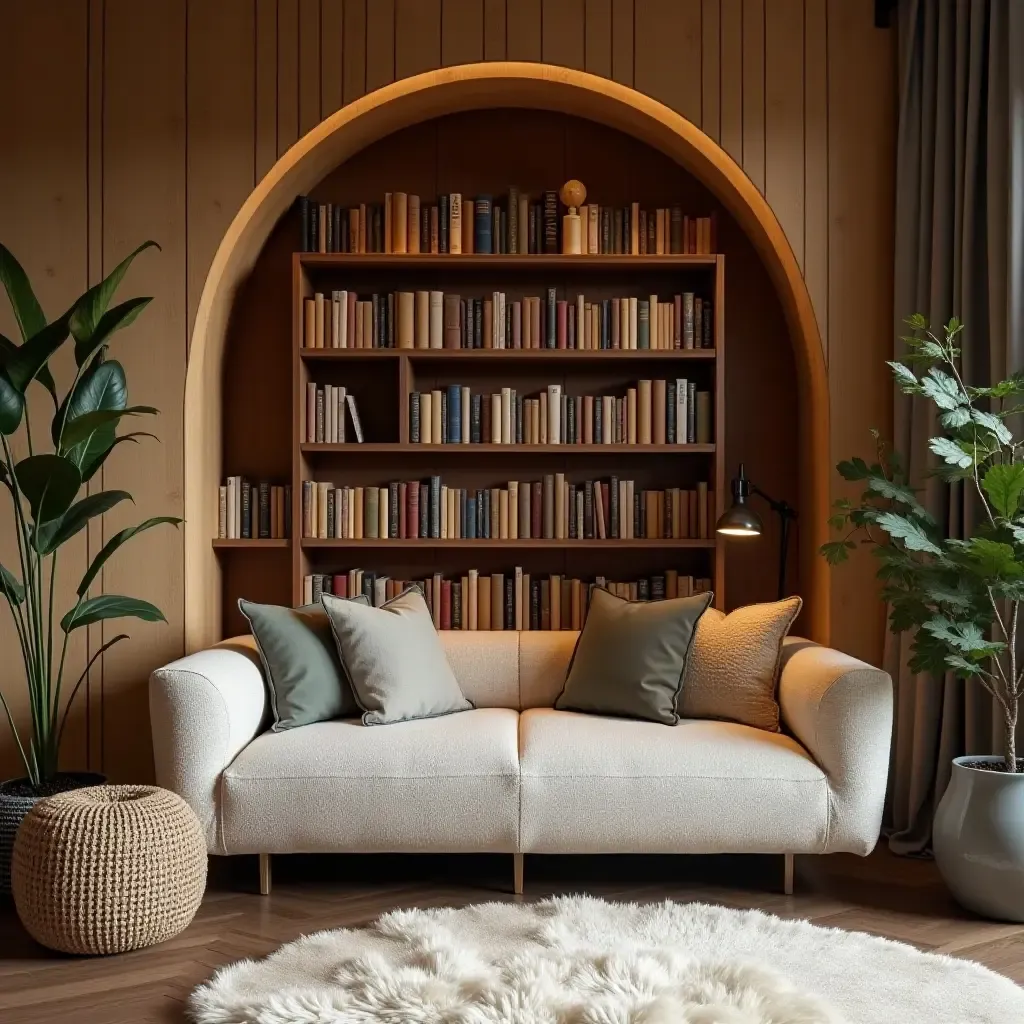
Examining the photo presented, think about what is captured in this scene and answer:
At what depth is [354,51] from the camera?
3.91 m

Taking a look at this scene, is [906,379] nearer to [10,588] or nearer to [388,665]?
[388,665]

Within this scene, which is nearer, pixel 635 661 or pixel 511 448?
pixel 635 661

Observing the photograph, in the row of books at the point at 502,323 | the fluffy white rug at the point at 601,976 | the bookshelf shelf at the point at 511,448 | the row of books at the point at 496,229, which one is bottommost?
the fluffy white rug at the point at 601,976

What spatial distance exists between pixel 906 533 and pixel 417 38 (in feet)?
7.66

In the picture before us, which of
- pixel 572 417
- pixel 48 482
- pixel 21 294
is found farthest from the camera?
pixel 572 417

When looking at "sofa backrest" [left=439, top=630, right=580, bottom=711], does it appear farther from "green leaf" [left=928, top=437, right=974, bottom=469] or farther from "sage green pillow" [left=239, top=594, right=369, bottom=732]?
"green leaf" [left=928, top=437, right=974, bottom=469]

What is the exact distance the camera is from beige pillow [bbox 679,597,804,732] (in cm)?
350

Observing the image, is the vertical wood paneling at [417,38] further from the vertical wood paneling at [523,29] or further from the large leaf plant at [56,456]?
the large leaf plant at [56,456]

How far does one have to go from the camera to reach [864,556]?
3.87m

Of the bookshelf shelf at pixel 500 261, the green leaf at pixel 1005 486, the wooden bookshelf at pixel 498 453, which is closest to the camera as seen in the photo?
the green leaf at pixel 1005 486

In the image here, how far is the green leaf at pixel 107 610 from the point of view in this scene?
3.33 metres

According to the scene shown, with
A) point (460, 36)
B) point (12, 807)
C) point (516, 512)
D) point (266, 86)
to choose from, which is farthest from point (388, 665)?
point (460, 36)

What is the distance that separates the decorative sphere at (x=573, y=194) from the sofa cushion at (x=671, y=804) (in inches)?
82.9

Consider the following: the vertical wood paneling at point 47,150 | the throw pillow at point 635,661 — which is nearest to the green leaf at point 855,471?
the throw pillow at point 635,661
